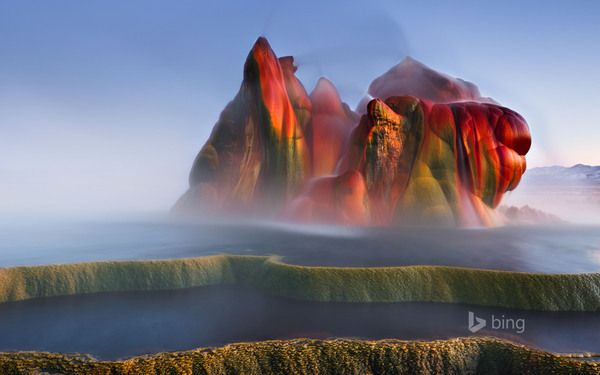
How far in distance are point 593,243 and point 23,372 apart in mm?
42911

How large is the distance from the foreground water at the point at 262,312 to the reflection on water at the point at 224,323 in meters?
0.05

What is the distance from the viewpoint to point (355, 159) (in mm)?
50656

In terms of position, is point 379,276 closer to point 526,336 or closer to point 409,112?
point 526,336

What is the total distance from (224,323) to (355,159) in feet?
117

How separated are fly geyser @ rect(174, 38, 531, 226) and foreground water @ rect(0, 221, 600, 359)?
14.0 metres

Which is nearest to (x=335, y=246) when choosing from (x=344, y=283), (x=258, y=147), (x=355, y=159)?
(x=344, y=283)

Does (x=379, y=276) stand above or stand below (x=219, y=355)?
above

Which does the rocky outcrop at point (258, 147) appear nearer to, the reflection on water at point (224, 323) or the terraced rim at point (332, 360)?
the reflection on water at point (224, 323)

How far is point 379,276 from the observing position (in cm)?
2161

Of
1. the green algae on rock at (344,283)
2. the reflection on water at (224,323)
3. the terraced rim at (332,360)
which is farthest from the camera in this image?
the green algae on rock at (344,283)

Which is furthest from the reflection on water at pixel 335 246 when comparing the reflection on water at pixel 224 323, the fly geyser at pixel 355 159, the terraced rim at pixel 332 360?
the terraced rim at pixel 332 360

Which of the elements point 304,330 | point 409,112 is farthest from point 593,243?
point 304,330

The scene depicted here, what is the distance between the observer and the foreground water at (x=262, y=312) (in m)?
16.3

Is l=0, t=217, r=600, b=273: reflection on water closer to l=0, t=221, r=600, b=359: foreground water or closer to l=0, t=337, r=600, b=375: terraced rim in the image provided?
l=0, t=221, r=600, b=359: foreground water
